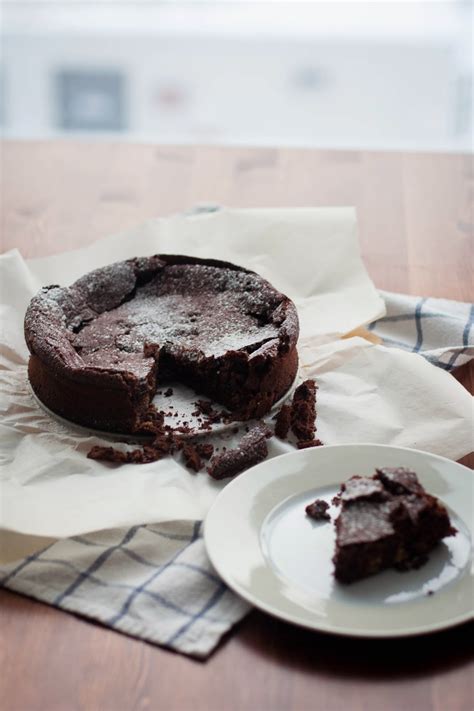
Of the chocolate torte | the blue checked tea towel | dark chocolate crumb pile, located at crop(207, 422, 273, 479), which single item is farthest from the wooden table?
dark chocolate crumb pile, located at crop(207, 422, 273, 479)

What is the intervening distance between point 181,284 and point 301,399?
59cm

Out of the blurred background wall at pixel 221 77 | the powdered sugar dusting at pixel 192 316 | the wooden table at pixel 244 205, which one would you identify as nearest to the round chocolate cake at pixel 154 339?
the powdered sugar dusting at pixel 192 316

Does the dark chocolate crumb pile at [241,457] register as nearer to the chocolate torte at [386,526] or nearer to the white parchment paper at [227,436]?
→ the white parchment paper at [227,436]

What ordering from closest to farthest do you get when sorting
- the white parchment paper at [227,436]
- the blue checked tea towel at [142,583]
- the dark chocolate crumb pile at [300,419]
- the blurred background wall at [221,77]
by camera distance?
the blue checked tea towel at [142,583], the white parchment paper at [227,436], the dark chocolate crumb pile at [300,419], the blurred background wall at [221,77]

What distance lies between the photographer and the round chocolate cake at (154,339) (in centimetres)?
239

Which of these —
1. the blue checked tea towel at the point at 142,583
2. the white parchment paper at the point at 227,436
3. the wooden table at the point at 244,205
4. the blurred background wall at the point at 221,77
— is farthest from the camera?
the blurred background wall at the point at 221,77

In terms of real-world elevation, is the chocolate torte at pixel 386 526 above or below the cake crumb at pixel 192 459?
above

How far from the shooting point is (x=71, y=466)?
2.24 meters

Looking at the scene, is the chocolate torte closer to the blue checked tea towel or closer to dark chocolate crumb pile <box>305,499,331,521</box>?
dark chocolate crumb pile <box>305,499,331,521</box>

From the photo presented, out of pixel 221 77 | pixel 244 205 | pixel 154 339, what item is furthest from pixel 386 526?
pixel 221 77

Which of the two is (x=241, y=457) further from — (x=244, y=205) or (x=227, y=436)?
(x=244, y=205)

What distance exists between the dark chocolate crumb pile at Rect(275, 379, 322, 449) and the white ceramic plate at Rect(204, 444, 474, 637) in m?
0.21

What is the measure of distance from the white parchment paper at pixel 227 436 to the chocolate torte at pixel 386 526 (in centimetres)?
35

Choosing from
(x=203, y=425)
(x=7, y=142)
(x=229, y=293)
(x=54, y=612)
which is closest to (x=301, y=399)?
(x=203, y=425)
